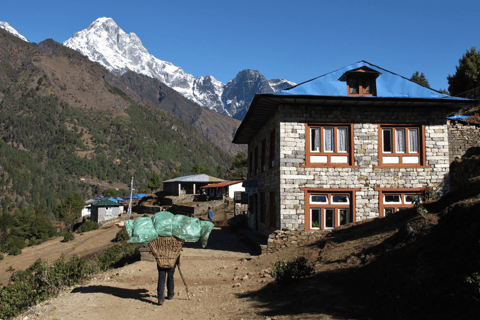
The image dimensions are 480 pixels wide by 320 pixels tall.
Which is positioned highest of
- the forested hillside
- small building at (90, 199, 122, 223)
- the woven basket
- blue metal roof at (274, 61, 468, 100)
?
the forested hillside

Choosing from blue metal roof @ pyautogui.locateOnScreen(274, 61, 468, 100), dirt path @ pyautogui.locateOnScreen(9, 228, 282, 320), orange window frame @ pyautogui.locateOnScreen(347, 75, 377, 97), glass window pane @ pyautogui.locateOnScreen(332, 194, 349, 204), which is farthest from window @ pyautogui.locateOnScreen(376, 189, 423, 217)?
dirt path @ pyautogui.locateOnScreen(9, 228, 282, 320)

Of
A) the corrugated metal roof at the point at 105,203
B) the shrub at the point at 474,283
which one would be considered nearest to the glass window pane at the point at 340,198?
the shrub at the point at 474,283

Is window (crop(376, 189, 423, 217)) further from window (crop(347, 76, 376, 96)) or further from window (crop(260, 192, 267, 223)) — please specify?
window (crop(260, 192, 267, 223))

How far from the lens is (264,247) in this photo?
49.4 ft

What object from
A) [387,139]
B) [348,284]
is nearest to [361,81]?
[387,139]

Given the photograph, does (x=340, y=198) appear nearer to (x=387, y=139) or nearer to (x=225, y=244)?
(x=387, y=139)

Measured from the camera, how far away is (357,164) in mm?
15945

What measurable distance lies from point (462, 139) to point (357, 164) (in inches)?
317

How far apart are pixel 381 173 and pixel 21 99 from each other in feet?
693

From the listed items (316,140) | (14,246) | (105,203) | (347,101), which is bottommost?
(14,246)

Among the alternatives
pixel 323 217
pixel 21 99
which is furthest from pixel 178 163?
pixel 323 217

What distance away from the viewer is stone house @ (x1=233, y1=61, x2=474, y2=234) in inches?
614

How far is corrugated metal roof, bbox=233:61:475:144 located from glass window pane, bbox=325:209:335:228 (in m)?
4.80

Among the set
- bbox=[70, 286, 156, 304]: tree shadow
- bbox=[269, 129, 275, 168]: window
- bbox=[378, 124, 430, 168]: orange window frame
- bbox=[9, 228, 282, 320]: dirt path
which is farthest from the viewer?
bbox=[269, 129, 275, 168]: window
